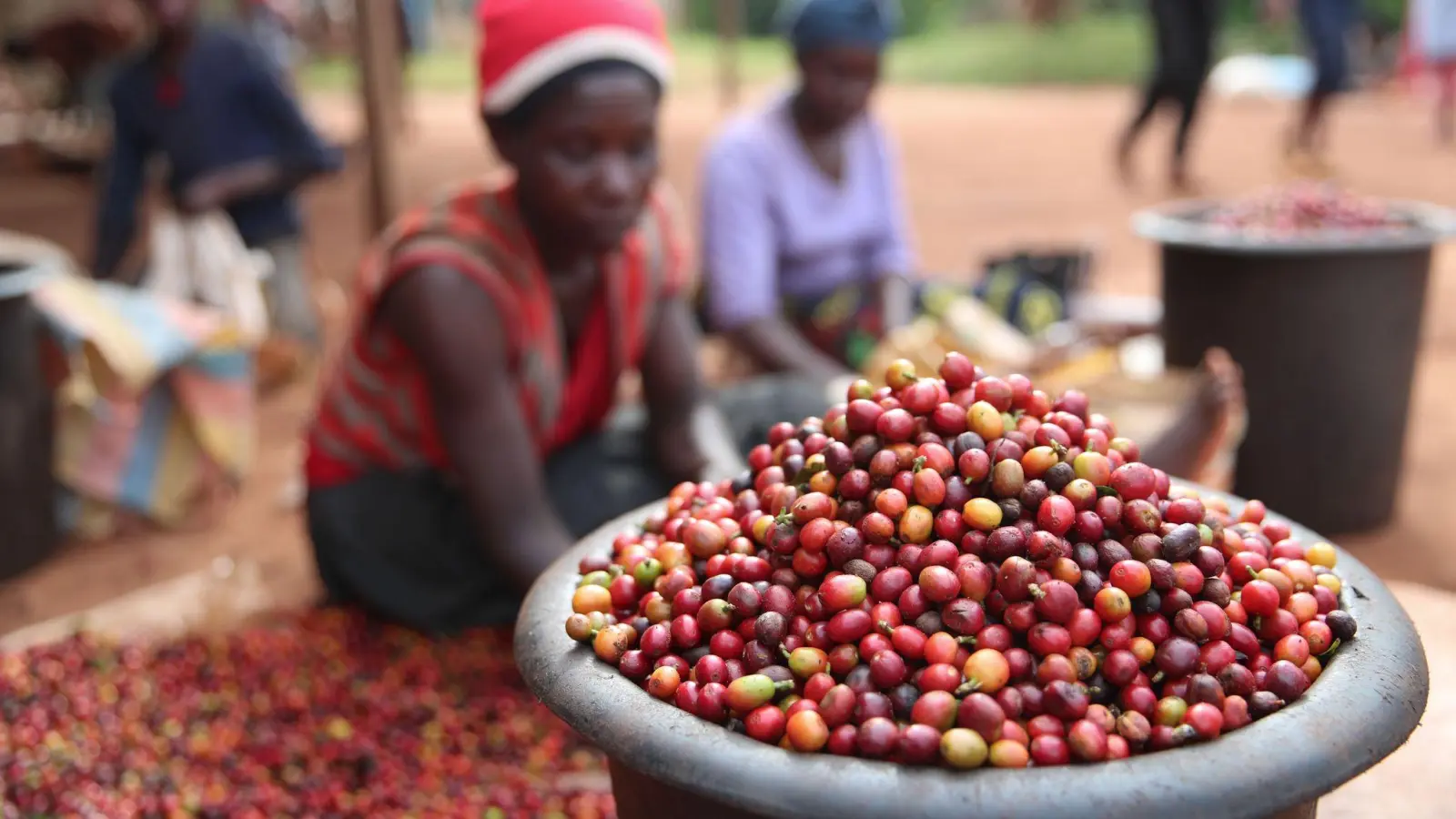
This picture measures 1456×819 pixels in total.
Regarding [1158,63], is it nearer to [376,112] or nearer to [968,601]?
[376,112]

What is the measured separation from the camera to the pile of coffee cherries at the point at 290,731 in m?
2.48

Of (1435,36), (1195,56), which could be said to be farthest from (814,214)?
(1435,36)

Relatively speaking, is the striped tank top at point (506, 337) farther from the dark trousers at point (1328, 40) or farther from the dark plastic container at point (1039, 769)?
the dark trousers at point (1328, 40)

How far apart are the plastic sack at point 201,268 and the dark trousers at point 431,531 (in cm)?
212

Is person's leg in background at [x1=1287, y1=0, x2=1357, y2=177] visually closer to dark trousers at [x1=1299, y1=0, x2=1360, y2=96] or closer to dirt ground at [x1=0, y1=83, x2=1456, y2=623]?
dark trousers at [x1=1299, y1=0, x2=1360, y2=96]

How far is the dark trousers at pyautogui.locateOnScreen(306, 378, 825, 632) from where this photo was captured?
125 inches

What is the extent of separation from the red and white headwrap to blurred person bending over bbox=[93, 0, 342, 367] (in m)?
2.96

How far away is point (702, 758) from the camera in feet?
3.98

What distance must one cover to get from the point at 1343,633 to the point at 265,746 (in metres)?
2.15

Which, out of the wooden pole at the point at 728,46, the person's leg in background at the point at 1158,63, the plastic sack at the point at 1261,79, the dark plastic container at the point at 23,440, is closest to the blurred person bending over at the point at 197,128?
the dark plastic container at the point at 23,440

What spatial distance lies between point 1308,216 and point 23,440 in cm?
399

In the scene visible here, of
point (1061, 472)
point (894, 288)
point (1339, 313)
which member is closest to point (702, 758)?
point (1061, 472)

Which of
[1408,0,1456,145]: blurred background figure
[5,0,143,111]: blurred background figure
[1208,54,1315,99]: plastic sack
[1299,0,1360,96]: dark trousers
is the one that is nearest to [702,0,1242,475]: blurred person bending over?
[1299,0,1360,96]: dark trousers

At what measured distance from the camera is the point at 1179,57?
8891 millimetres
